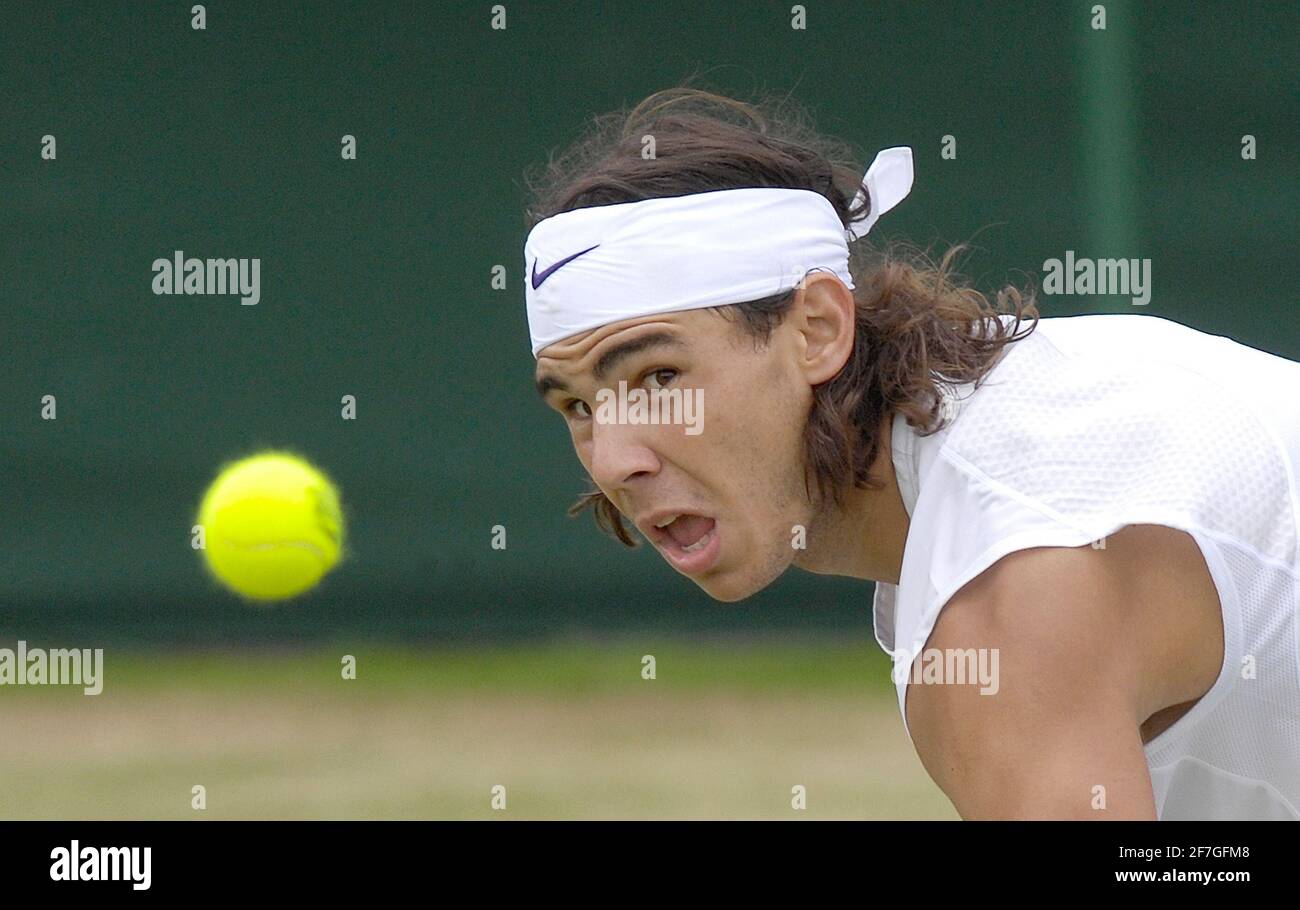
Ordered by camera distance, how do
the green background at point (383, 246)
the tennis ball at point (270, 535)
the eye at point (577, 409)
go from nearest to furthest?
the eye at point (577, 409) → the tennis ball at point (270, 535) → the green background at point (383, 246)

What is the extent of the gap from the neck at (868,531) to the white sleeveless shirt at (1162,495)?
1.6 inches

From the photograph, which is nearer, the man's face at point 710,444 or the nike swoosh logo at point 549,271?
the man's face at point 710,444

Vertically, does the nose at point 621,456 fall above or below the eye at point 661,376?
below

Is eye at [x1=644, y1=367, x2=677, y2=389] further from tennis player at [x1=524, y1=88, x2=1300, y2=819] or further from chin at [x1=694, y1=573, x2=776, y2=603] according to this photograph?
chin at [x1=694, y1=573, x2=776, y2=603]

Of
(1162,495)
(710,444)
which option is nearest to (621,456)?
(710,444)

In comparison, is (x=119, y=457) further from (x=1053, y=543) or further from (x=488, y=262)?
(x=1053, y=543)

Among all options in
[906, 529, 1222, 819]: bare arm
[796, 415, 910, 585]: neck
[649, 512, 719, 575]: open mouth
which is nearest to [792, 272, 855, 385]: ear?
[796, 415, 910, 585]: neck

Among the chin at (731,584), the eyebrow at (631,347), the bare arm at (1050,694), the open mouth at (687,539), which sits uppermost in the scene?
the eyebrow at (631,347)

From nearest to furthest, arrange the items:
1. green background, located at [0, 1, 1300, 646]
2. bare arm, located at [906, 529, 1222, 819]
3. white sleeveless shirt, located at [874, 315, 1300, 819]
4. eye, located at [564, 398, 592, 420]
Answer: bare arm, located at [906, 529, 1222, 819]
white sleeveless shirt, located at [874, 315, 1300, 819]
eye, located at [564, 398, 592, 420]
green background, located at [0, 1, 1300, 646]

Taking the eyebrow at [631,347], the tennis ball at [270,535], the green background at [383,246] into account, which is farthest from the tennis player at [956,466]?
the green background at [383,246]

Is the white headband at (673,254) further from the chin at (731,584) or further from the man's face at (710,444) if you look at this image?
the chin at (731,584)

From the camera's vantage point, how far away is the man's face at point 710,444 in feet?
7.21

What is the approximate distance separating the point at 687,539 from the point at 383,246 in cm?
439

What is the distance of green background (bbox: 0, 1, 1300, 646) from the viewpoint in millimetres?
6332
